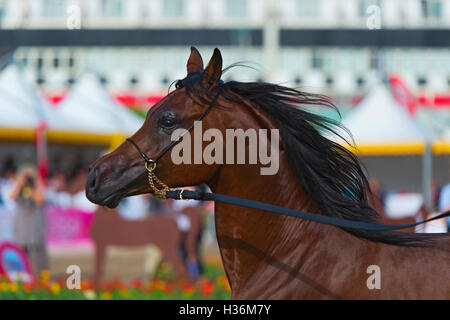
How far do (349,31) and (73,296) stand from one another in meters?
12.2

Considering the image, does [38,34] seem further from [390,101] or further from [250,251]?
[250,251]

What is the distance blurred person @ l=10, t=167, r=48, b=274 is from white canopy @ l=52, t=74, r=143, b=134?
509cm

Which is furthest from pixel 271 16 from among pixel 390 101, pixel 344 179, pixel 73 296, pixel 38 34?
pixel 344 179

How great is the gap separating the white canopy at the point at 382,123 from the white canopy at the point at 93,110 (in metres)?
5.47

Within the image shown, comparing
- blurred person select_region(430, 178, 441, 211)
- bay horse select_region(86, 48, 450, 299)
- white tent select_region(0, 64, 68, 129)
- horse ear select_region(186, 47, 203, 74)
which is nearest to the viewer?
bay horse select_region(86, 48, 450, 299)

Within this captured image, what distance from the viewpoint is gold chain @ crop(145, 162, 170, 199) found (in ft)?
10.6

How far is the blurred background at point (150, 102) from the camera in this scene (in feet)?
35.4

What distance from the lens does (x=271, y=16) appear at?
16.3m

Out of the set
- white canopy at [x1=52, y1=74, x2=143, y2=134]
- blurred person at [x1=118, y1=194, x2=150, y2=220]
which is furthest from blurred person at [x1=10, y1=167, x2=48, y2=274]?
white canopy at [x1=52, y1=74, x2=143, y2=134]

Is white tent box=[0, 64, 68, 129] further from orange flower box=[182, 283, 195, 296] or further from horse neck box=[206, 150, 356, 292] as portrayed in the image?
horse neck box=[206, 150, 356, 292]

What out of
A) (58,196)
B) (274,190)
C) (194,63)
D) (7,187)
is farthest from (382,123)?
(274,190)

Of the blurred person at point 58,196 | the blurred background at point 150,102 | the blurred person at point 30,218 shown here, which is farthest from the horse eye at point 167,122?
the blurred person at point 58,196

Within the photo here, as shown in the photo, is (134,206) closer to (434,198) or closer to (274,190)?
(434,198)

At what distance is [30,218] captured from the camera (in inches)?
394
